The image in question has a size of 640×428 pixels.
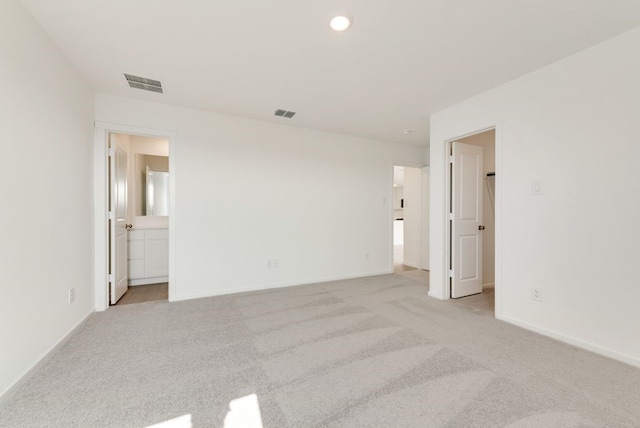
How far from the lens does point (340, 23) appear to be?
191cm

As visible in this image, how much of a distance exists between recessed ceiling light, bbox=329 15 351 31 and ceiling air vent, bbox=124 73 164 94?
6.37 feet

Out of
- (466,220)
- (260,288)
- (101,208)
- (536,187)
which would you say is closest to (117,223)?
(101,208)

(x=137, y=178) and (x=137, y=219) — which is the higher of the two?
(x=137, y=178)

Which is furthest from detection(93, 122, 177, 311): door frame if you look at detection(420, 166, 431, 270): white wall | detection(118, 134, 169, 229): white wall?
detection(420, 166, 431, 270): white wall

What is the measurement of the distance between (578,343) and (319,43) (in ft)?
10.6

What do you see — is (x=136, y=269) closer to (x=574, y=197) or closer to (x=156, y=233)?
(x=156, y=233)

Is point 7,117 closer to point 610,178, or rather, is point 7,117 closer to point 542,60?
point 542,60

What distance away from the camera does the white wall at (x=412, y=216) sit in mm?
5555

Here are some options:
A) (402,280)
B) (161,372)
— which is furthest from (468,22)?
(402,280)

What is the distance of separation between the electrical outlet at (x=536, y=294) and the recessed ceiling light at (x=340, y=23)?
2810mm

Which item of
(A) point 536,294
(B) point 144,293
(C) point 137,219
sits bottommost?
(B) point 144,293

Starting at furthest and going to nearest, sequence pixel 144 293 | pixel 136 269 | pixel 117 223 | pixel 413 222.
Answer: pixel 413 222, pixel 136 269, pixel 144 293, pixel 117 223

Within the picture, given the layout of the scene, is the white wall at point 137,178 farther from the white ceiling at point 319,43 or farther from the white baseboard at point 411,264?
the white baseboard at point 411,264

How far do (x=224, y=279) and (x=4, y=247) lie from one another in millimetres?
2265
